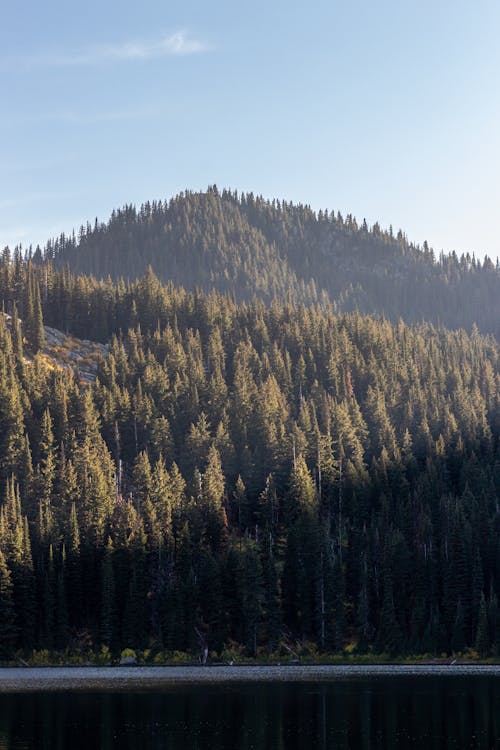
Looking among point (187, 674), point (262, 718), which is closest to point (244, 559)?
point (187, 674)

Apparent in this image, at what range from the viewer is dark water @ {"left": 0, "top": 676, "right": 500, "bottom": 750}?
216 ft

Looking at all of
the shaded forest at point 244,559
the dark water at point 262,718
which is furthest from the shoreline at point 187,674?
the shaded forest at point 244,559

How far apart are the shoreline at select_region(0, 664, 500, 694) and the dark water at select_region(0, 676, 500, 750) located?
29.4 feet

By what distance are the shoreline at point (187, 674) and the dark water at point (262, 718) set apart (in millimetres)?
8976

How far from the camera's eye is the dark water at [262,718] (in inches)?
2596

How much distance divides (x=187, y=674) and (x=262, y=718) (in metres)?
46.8

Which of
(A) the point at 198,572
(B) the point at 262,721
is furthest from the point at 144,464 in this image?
(B) the point at 262,721

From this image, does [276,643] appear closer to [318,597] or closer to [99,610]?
[318,597]

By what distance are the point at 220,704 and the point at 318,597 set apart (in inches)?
2583

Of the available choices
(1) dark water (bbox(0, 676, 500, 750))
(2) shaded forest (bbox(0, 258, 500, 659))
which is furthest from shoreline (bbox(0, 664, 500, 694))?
(2) shaded forest (bbox(0, 258, 500, 659))

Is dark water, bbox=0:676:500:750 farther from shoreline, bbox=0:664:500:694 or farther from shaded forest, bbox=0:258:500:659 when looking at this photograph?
shaded forest, bbox=0:258:500:659

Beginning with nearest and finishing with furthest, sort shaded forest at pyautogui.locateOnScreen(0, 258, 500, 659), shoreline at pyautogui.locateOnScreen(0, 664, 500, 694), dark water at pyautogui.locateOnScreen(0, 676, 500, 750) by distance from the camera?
dark water at pyautogui.locateOnScreen(0, 676, 500, 750)
shoreline at pyautogui.locateOnScreen(0, 664, 500, 694)
shaded forest at pyautogui.locateOnScreen(0, 258, 500, 659)

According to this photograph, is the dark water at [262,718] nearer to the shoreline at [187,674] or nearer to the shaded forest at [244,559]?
the shoreline at [187,674]

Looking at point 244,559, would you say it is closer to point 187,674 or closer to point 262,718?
point 187,674
